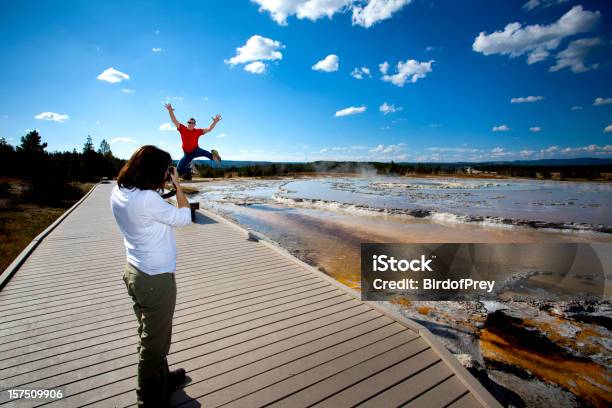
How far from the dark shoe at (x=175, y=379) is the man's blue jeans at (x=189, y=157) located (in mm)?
3224

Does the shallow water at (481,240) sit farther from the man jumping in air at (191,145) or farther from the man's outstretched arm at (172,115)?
the man's outstretched arm at (172,115)

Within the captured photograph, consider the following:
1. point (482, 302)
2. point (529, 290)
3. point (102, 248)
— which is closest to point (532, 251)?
point (529, 290)

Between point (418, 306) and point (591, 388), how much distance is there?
2.44 m

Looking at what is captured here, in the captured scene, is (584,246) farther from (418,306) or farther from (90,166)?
(90,166)

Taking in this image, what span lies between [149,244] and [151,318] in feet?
1.69

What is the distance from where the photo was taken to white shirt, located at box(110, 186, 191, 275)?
196 cm

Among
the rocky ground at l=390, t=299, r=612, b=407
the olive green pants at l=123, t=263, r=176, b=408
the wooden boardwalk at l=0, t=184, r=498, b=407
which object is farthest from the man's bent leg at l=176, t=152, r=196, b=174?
the rocky ground at l=390, t=299, r=612, b=407

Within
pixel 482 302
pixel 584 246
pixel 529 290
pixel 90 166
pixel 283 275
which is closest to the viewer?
pixel 283 275

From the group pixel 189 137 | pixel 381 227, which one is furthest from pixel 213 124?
pixel 381 227

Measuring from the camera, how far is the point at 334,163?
3989 inches

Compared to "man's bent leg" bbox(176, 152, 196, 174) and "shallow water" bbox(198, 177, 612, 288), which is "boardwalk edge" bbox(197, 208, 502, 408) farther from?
"man's bent leg" bbox(176, 152, 196, 174)

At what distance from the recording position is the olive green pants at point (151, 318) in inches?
79.0

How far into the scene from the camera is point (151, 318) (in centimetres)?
202

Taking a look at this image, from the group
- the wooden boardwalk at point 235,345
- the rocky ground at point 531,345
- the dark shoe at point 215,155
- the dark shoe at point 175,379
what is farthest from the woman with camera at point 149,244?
the rocky ground at point 531,345
